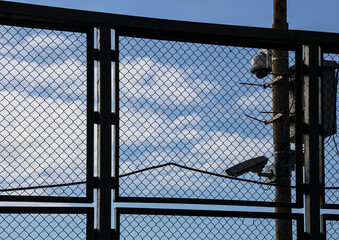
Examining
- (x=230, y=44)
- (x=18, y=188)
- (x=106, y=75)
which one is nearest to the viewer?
(x=18, y=188)

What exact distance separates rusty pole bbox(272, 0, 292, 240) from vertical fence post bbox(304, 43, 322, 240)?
1.59 ft

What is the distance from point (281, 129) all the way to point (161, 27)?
2.73m

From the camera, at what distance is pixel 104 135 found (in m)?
5.59

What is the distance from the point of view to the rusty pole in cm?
730

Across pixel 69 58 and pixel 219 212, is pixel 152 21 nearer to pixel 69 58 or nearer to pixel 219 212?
pixel 69 58

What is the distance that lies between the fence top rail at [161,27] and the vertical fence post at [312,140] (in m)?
0.18

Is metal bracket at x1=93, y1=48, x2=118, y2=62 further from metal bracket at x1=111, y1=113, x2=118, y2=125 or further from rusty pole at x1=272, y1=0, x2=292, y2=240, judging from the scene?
rusty pole at x1=272, y1=0, x2=292, y2=240

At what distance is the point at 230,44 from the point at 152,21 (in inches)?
28.7

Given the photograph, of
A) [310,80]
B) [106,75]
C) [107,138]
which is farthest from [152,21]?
[310,80]

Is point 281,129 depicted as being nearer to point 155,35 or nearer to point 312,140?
point 312,140

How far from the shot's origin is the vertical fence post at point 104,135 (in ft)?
18.1

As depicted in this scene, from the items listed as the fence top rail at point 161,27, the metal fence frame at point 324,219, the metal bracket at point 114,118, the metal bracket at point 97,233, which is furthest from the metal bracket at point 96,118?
the metal fence frame at point 324,219

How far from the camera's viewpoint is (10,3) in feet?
18.1

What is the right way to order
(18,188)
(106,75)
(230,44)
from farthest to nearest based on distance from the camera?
(230,44)
(106,75)
(18,188)
